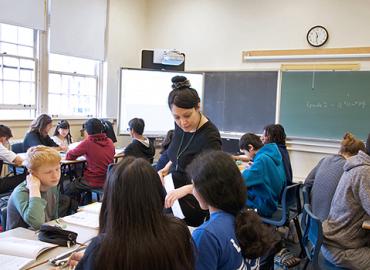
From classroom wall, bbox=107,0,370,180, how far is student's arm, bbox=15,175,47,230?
4296mm

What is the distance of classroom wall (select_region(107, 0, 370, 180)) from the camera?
16.7 ft

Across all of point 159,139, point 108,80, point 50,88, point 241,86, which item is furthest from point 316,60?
point 50,88

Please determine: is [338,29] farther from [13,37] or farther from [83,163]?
[13,37]

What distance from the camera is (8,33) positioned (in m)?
4.82

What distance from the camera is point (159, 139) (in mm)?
6324

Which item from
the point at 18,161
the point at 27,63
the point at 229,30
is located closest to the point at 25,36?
the point at 27,63

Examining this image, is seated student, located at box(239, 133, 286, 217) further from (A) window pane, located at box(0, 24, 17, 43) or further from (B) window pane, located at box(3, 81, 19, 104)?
(A) window pane, located at box(0, 24, 17, 43)

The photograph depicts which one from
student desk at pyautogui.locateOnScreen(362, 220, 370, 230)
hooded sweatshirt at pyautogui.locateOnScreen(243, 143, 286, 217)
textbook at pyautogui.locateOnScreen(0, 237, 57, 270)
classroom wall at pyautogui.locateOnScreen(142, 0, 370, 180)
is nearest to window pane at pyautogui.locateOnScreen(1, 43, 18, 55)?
classroom wall at pyautogui.locateOnScreen(142, 0, 370, 180)

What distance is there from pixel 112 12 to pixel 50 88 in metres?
1.74

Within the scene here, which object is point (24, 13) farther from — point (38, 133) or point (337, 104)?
point (337, 104)

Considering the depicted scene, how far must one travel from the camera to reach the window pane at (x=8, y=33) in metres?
4.75

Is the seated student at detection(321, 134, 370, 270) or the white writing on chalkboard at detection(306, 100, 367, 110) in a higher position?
the white writing on chalkboard at detection(306, 100, 367, 110)

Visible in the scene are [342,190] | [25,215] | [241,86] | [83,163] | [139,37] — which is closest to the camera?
[25,215]

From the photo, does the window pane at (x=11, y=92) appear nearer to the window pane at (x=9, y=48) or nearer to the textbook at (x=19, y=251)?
the window pane at (x=9, y=48)
